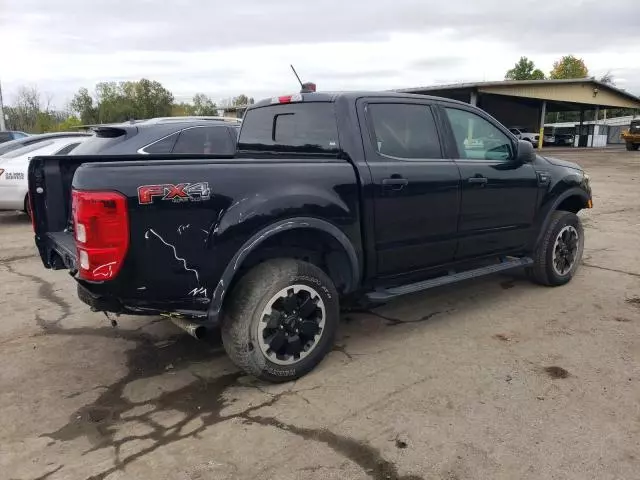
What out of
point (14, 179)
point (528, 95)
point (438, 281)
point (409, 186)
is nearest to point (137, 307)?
point (409, 186)

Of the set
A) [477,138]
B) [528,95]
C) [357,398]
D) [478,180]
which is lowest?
[357,398]

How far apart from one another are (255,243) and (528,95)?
1538 inches

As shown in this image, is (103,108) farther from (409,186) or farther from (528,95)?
(409,186)

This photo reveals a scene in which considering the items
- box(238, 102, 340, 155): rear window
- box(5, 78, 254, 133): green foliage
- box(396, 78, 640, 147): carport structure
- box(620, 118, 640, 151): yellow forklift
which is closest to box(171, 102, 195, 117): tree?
box(5, 78, 254, 133): green foliage

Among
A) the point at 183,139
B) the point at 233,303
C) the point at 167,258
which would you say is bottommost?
the point at 233,303

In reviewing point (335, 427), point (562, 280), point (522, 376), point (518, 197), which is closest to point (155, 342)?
point (335, 427)

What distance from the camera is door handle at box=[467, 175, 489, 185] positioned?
446cm

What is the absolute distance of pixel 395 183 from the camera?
12.9 ft

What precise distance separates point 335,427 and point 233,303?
99cm

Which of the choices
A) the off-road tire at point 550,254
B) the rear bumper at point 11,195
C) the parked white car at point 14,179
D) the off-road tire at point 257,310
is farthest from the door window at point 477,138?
the rear bumper at point 11,195

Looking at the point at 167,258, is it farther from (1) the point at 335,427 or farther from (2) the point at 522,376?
(2) the point at 522,376

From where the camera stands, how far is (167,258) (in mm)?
3055

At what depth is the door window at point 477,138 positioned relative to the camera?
4.57 meters

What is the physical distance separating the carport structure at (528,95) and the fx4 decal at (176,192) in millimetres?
33919
